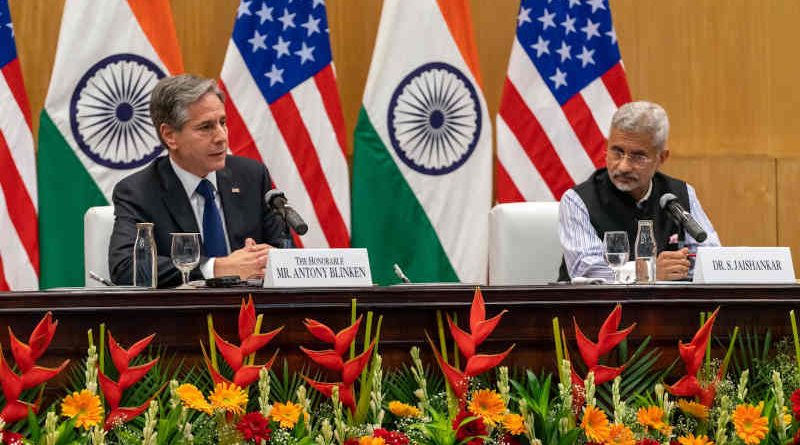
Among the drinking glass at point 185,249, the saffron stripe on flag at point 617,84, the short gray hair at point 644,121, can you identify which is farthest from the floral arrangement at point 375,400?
the saffron stripe on flag at point 617,84

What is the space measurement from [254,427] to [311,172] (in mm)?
3046

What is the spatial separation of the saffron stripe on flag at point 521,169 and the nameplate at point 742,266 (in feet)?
6.35

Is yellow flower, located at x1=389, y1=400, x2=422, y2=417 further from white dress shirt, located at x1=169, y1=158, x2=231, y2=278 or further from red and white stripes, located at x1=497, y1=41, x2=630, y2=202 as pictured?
red and white stripes, located at x1=497, y1=41, x2=630, y2=202

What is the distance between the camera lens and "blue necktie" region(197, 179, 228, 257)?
11.7ft

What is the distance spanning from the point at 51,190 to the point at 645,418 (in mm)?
3255

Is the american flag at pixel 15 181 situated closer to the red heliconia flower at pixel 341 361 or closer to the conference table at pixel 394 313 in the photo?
the conference table at pixel 394 313

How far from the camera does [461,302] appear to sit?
2193 millimetres

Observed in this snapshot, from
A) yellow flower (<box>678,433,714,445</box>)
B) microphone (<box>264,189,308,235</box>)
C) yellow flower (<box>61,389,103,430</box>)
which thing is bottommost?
yellow flower (<box>678,433,714,445</box>)

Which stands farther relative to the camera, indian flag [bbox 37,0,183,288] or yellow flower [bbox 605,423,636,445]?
indian flag [bbox 37,0,183,288]

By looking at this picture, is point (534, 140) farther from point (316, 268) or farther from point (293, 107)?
point (316, 268)

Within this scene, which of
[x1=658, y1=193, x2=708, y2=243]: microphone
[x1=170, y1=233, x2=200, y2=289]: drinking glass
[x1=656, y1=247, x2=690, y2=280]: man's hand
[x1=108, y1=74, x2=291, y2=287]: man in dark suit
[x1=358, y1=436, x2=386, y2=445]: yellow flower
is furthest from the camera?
[x1=108, y1=74, x2=291, y2=287]: man in dark suit

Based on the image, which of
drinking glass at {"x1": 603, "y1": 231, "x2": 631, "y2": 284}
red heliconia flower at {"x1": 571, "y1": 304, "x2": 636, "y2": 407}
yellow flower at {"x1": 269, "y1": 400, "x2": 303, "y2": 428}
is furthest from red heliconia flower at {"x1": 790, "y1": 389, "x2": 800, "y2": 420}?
drinking glass at {"x1": 603, "y1": 231, "x2": 631, "y2": 284}

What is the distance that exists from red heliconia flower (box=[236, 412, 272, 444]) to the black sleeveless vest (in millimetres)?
2191

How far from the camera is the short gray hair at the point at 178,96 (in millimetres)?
3615
